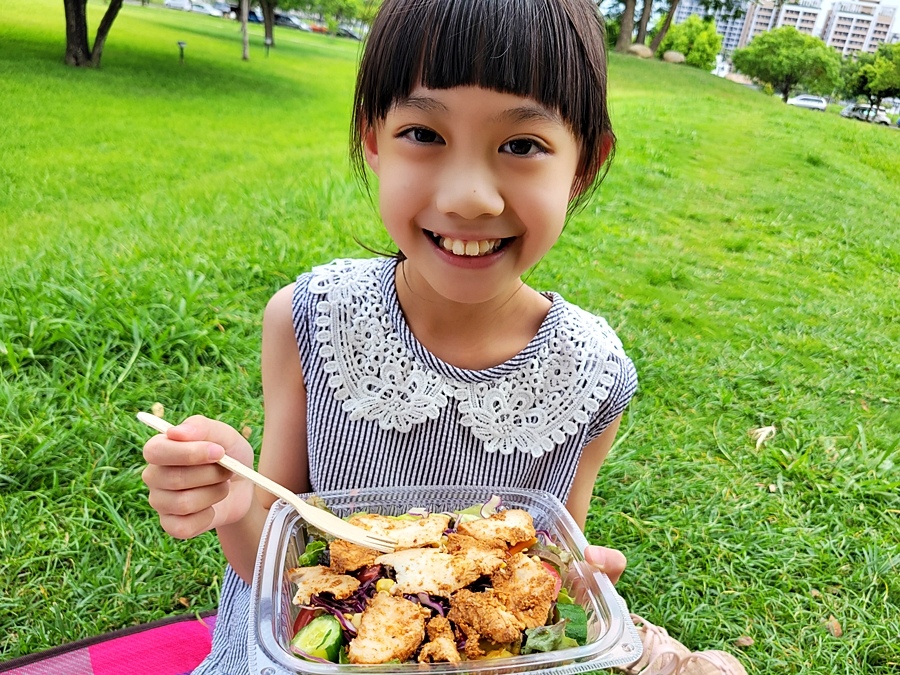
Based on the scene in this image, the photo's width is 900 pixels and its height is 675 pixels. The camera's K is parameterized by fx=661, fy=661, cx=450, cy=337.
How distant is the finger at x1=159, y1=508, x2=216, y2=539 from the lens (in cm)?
90

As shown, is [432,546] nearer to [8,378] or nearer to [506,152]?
[506,152]

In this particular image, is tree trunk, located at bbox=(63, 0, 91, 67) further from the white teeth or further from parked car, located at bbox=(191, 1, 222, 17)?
parked car, located at bbox=(191, 1, 222, 17)

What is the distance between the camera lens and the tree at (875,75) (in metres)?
23.8

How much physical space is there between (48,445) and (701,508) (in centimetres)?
226

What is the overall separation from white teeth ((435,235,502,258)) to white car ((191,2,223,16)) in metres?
23.2

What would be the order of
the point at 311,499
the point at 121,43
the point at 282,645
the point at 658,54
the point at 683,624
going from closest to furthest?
1. the point at 282,645
2. the point at 311,499
3. the point at 683,624
4. the point at 121,43
5. the point at 658,54

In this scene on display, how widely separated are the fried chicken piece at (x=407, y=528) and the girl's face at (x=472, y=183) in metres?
0.36

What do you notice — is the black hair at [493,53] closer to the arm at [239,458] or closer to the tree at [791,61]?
the arm at [239,458]

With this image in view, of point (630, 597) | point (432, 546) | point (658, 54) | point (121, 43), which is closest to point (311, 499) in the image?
point (432, 546)

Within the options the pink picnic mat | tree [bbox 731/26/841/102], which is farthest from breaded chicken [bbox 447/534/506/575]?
tree [bbox 731/26/841/102]

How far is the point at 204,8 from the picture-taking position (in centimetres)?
2247

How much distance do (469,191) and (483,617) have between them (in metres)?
0.58

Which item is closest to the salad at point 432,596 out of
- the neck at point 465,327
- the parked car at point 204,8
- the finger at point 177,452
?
the finger at point 177,452

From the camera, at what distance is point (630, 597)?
2088 mm
